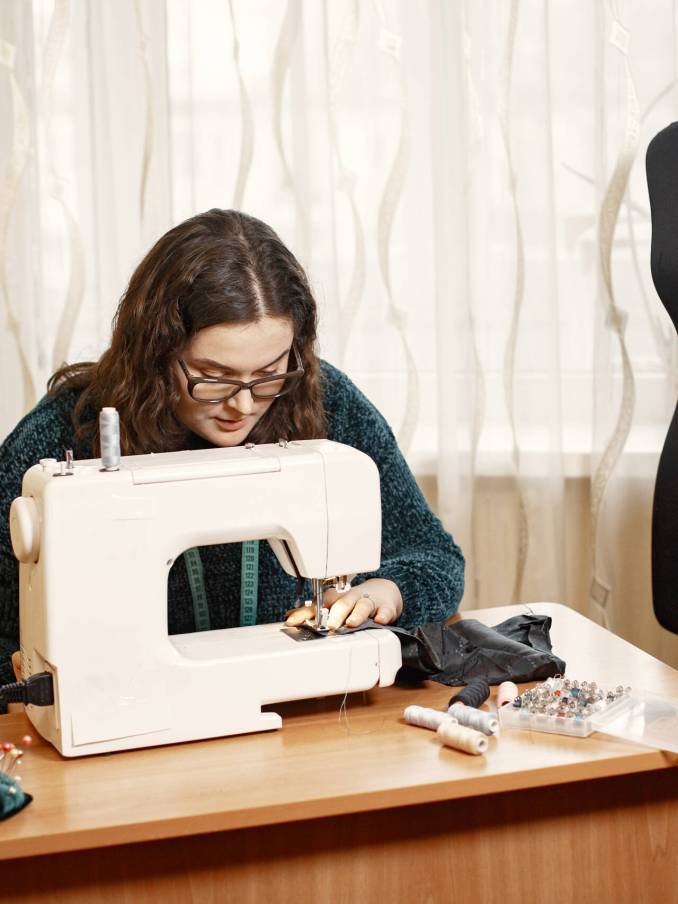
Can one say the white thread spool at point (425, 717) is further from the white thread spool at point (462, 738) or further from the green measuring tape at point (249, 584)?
the green measuring tape at point (249, 584)

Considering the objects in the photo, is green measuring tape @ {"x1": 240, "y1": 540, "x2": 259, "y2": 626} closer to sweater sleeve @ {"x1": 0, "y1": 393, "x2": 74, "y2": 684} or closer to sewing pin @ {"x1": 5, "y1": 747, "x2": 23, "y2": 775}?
sweater sleeve @ {"x1": 0, "y1": 393, "x2": 74, "y2": 684}

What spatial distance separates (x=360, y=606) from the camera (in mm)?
1411

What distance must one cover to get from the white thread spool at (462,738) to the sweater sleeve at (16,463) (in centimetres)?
62

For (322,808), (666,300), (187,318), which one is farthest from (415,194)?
(322,808)

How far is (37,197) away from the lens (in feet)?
8.11

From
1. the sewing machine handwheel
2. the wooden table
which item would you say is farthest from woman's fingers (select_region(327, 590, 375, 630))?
the sewing machine handwheel

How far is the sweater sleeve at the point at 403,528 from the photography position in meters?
1.63

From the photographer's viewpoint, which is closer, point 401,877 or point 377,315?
point 401,877

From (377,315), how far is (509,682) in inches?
50.3

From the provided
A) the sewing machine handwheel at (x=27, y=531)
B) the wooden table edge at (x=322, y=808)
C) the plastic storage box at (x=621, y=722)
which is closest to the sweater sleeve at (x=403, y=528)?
the plastic storage box at (x=621, y=722)

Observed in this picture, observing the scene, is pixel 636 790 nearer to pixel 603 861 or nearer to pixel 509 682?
pixel 603 861

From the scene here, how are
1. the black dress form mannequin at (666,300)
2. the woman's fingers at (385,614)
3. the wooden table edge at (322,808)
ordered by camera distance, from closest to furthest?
the wooden table edge at (322,808) → the woman's fingers at (385,614) → the black dress form mannequin at (666,300)

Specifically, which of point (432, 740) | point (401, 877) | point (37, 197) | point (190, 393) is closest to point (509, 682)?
point (432, 740)

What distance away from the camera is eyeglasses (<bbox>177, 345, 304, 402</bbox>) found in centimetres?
151
